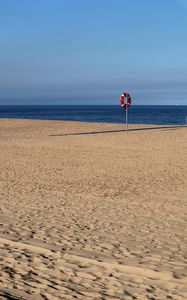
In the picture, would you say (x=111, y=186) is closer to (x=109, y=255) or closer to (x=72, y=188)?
(x=72, y=188)

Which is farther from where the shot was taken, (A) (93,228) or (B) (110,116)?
(B) (110,116)

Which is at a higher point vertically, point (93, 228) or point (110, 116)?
point (110, 116)

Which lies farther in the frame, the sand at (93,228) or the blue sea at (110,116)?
the blue sea at (110,116)

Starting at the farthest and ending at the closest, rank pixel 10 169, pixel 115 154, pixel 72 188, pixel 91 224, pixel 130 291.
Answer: pixel 115 154, pixel 10 169, pixel 72 188, pixel 91 224, pixel 130 291

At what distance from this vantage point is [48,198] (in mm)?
9227

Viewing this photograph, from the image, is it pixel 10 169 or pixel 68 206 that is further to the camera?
pixel 10 169

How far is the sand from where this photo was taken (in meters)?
4.44

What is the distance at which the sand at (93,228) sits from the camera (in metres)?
4.44

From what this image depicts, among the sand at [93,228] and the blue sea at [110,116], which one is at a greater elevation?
the blue sea at [110,116]

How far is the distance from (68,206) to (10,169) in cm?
546

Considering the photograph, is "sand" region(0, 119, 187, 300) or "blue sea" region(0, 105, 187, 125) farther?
"blue sea" region(0, 105, 187, 125)

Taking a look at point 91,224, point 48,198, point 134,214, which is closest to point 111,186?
point 48,198

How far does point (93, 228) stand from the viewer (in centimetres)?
674

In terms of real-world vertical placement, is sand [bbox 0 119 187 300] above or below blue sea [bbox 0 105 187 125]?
below
